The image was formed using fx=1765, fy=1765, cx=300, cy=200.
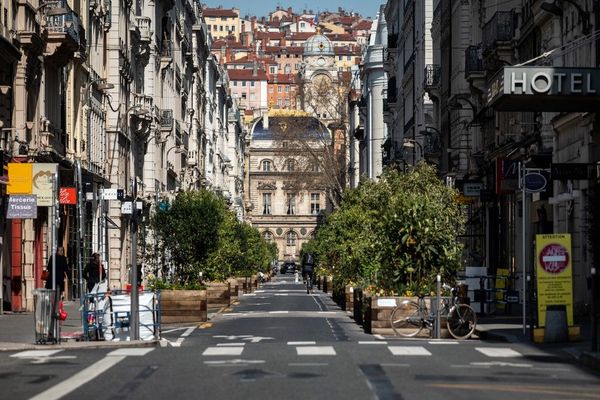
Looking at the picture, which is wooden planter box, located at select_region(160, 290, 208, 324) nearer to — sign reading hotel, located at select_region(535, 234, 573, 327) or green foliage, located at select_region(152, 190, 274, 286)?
green foliage, located at select_region(152, 190, 274, 286)

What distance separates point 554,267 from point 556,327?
0.97 meters

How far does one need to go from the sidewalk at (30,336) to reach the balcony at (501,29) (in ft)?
58.5

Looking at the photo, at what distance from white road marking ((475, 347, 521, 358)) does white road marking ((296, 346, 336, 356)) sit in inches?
83.7

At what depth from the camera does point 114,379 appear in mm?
19359

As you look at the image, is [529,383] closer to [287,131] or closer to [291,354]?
[291,354]

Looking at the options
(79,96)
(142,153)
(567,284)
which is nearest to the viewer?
(567,284)

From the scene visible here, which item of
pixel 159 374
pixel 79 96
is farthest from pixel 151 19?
pixel 159 374

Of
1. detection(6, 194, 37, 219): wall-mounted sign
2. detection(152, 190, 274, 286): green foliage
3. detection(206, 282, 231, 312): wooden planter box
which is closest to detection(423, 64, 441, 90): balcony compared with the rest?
detection(206, 282, 231, 312): wooden planter box

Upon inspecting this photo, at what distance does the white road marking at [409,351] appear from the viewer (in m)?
24.0

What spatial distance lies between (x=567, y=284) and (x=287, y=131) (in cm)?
8741

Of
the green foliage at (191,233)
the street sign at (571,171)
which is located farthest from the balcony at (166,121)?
the street sign at (571,171)

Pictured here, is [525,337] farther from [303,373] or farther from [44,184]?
[303,373]

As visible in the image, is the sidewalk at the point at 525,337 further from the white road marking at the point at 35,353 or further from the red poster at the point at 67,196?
the red poster at the point at 67,196

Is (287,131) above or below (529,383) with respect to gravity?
above
